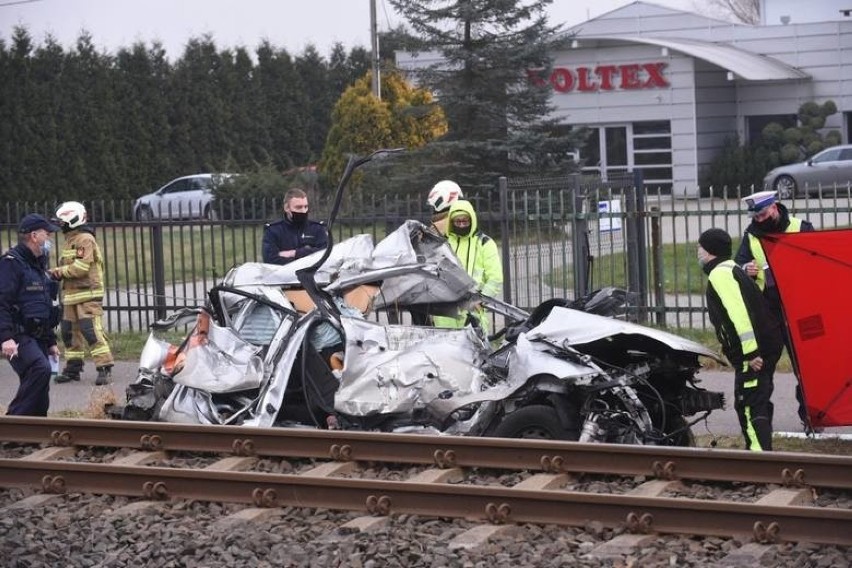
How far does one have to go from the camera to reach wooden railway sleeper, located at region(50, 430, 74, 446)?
9523 mm

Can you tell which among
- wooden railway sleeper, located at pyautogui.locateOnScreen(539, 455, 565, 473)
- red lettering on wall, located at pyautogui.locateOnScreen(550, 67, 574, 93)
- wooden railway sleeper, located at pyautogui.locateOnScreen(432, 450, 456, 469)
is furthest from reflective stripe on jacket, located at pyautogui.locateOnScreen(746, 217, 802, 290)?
red lettering on wall, located at pyautogui.locateOnScreen(550, 67, 574, 93)

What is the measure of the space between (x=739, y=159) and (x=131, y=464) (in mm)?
33777

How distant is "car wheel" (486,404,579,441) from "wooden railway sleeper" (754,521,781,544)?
219cm

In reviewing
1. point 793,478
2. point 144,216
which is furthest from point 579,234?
point 144,216

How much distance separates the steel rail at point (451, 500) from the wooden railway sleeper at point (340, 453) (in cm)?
76

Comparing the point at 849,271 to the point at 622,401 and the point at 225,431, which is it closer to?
the point at 622,401

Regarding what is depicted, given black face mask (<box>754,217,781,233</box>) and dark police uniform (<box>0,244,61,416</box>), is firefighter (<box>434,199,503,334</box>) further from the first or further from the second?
dark police uniform (<box>0,244,61,416</box>)

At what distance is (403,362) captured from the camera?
920 cm

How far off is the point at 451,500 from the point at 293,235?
452cm

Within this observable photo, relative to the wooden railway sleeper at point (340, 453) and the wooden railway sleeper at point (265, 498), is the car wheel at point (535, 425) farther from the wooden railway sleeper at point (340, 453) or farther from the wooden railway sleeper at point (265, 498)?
the wooden railway sleeper at point (265, 498)

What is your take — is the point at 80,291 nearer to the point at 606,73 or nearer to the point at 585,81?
the point at 606,73

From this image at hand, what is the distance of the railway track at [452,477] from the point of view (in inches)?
274

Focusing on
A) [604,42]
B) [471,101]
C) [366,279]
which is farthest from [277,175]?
[366,279]

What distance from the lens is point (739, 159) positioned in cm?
4031
